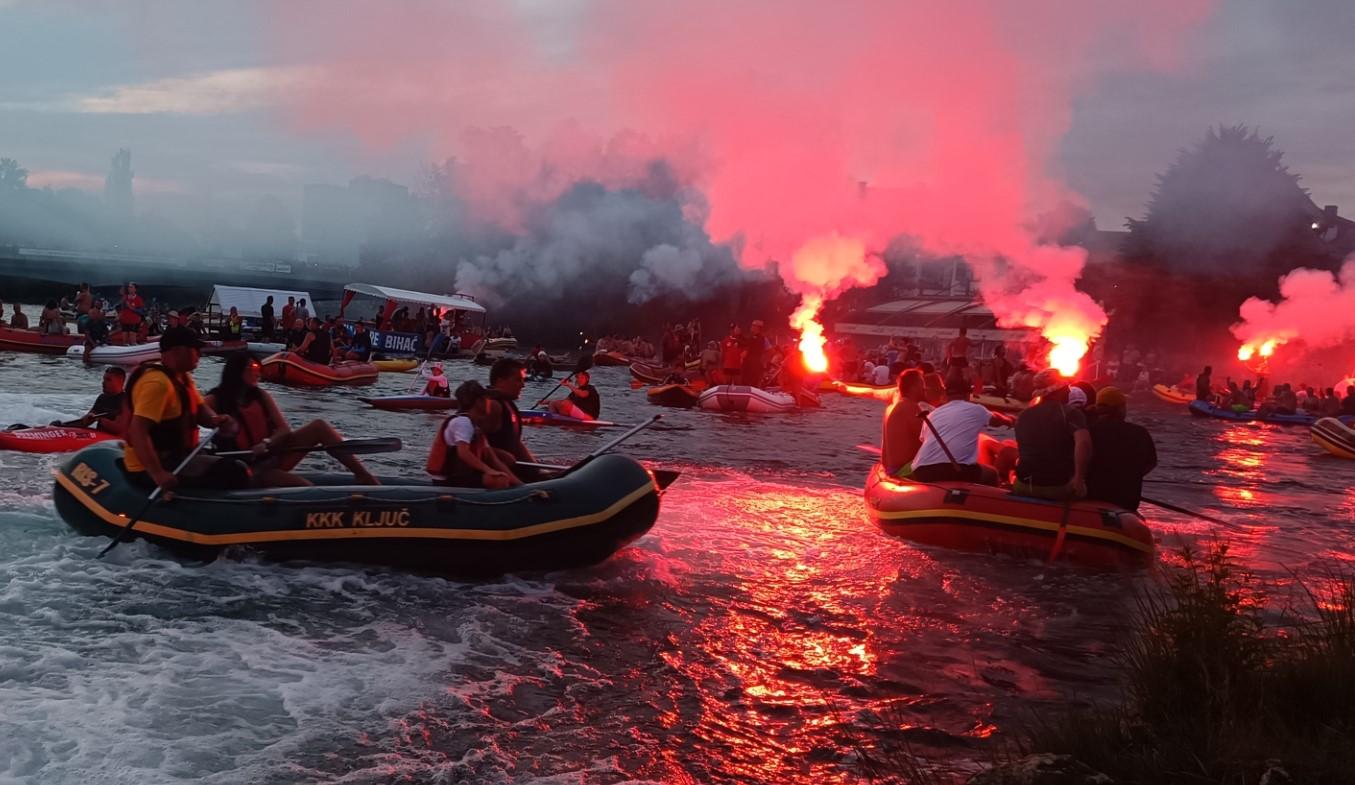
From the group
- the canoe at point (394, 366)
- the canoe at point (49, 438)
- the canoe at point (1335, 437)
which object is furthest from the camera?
the canoe at point (394, 366)

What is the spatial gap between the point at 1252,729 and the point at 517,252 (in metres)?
65.9

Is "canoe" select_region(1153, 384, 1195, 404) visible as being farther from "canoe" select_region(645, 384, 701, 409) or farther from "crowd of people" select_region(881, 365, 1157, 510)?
"crowd of people" select_region(881, 365, 1157, 510)

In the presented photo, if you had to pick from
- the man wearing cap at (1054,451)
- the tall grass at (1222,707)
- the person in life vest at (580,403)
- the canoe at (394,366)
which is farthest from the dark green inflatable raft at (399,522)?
the canoe at (394,366)

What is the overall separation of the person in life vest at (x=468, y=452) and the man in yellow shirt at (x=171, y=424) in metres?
1.60

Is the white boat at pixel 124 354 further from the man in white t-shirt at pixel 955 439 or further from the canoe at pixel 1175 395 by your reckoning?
the canoe at pixel 1175 395

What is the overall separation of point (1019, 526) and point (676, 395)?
16.4 metres

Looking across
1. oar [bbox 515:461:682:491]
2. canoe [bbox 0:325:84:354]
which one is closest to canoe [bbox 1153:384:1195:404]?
oar [bbox 515:461:682:491]

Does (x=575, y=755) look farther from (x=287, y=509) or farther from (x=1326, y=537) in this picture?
(x=1326, y=537)

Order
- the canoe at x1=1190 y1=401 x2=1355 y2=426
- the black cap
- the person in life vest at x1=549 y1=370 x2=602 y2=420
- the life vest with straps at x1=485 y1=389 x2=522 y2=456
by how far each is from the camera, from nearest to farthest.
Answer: the black cap → the life vest with straps at x1=485 y1=389 x2=522 y2=456 → the person in life vest at x1=549 y1=370 x2=602 y2=420 → the canoe at x1=1190 y1=401 x2=1355 y2=426

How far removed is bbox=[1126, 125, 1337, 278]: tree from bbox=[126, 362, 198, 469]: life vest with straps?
164 feet

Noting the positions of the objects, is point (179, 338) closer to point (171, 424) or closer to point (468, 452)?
point (171, 424)

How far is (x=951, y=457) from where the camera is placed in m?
10.9

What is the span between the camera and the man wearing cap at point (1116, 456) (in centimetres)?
998

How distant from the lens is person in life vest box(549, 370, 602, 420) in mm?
20156
